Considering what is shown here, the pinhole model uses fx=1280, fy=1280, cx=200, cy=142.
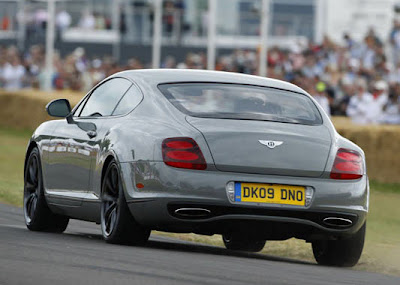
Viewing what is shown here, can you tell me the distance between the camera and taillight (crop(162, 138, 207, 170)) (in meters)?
8.77

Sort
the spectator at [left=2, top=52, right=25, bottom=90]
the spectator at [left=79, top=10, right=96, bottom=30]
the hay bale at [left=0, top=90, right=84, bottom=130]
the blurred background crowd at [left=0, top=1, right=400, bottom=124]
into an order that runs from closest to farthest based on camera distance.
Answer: the blurred background crowd at [left=0, top=1, right=400, bottom=124]
the hay bale at [left=0, top=90, right=84, bottom=130]
the spectator at [left=2, top=52, right=25, bottom=90]
the spectator at [left=79, top=10, right=96, bottom=30]

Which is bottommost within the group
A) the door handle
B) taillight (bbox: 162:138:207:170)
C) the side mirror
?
the door handle

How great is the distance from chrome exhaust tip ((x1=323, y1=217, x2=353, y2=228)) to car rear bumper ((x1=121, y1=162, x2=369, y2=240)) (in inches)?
0.4

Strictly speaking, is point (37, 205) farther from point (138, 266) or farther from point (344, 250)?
point (138, 266)

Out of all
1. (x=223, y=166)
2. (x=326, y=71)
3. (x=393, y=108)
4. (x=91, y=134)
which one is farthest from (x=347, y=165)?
(x=326, y=71)

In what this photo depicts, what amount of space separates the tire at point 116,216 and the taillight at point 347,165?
1.46 metres

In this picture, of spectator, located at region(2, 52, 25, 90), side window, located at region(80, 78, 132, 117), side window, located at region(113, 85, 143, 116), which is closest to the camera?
side window, located at region(113, 85, 143, 116)

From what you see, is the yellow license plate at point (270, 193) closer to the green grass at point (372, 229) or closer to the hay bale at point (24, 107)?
the green grass at point (372, 229)

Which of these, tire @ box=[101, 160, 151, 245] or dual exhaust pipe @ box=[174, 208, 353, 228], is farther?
tire @ box=[101, 160, 151, 245]

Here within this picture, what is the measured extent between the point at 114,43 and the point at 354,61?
1945 cm

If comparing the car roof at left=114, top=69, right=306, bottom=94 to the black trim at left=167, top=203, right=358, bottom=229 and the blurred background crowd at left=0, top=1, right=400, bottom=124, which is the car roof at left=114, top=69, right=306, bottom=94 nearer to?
the black trim at left=167, top=203, right=358, bottom=229

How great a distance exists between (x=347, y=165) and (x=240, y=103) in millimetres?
948

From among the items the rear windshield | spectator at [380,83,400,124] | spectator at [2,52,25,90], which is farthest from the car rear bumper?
spectator at [2,52,25,90]

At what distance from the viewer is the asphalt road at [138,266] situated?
7.24m
